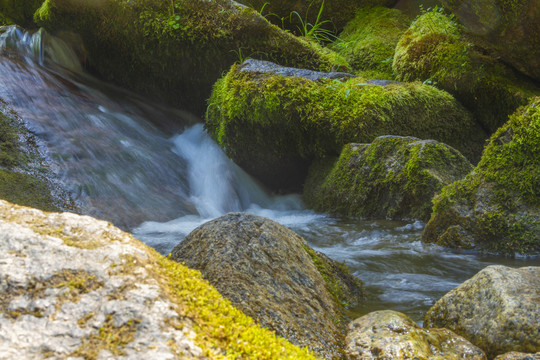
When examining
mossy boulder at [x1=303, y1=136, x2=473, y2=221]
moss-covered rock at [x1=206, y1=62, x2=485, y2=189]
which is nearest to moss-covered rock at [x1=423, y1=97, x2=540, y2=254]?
mossy boulder at [x1=303, y1=136, x2=473, y2=221]

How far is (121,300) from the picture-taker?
1.07 metres

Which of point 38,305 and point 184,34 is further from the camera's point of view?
point 184,34

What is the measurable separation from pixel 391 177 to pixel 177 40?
15.5 ft

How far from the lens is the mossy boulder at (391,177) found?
522 cm

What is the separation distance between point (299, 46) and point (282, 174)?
2.52 m

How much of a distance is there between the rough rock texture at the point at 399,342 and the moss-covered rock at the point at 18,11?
1171 centimetres

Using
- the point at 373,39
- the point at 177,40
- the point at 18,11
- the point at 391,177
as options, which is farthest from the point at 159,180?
the point at 18,11

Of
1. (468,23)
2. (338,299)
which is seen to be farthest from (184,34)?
(338,299)

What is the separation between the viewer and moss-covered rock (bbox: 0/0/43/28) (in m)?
10.7

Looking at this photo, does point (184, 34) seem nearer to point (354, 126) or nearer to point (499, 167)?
point (354, 126)

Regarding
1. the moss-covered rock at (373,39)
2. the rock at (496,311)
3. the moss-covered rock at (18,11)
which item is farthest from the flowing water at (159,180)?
the moss-covered rock at (373,39)

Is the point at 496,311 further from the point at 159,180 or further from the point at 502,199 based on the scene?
the point at 159,180

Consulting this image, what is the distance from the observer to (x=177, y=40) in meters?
7.71

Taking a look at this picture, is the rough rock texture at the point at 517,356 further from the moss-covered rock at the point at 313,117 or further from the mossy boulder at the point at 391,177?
the moss-covered rock at the point at 313,117
